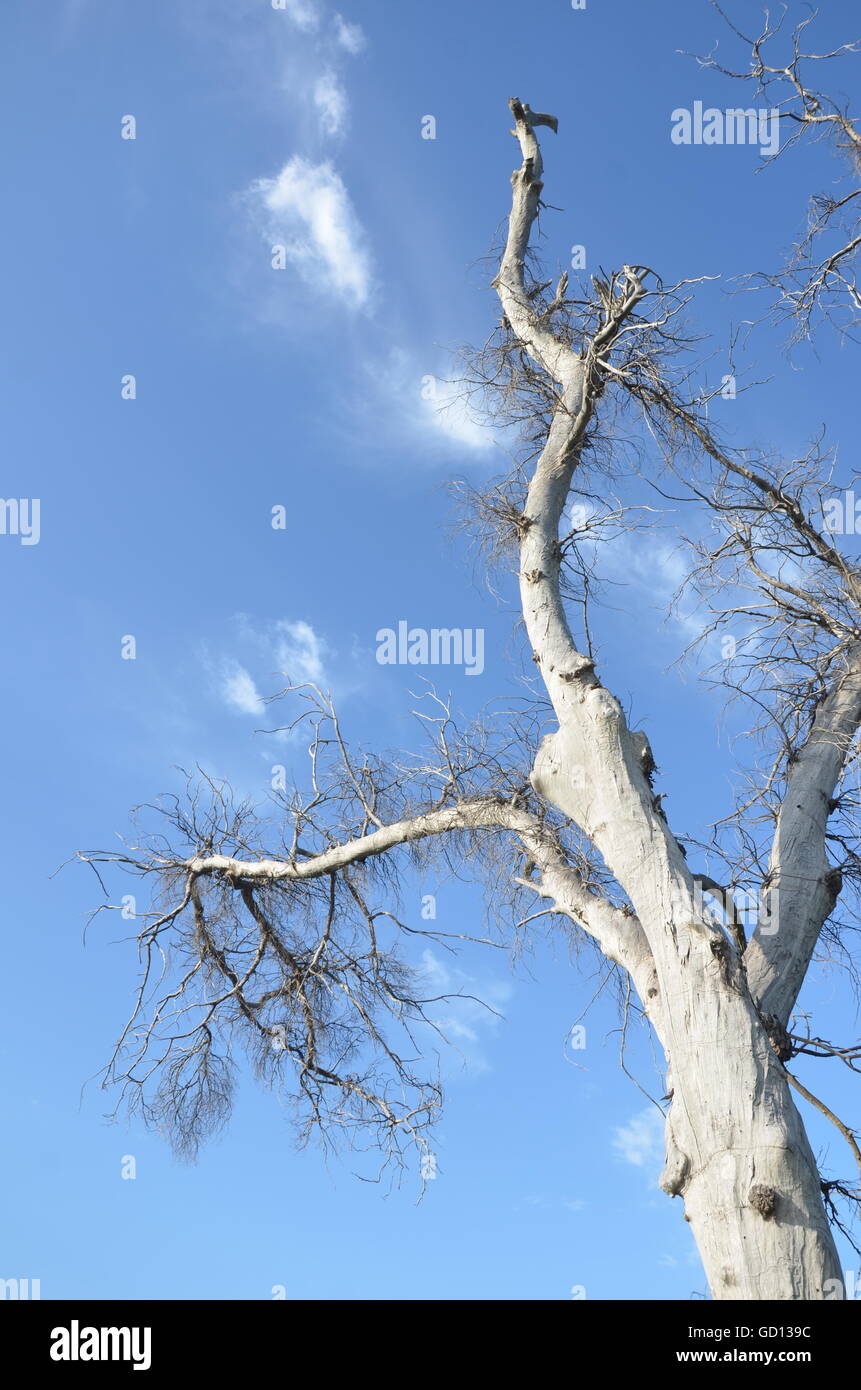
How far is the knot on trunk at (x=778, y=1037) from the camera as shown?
3.53 meters

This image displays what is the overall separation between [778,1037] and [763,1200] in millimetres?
606

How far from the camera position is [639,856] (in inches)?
152

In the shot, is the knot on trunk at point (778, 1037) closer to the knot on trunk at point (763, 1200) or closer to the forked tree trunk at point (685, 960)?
the forked tree trunk at point (685, 960)

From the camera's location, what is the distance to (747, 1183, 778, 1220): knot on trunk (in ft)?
10.0

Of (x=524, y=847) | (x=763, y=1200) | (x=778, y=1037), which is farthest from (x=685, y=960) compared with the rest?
(x=524, y=847)

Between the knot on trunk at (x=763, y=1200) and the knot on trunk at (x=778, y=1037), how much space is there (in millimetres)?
515

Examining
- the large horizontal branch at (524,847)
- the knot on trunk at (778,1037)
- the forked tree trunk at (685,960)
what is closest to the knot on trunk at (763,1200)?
the forked tree trunk at (685,960)

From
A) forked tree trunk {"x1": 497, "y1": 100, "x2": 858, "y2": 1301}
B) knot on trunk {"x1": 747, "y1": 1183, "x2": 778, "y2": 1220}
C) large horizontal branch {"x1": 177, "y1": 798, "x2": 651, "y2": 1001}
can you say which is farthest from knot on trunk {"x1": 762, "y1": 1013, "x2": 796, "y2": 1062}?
knot on trunk {"x1": 747, "y1": 1183, "x2": 778, "y2": 1220}

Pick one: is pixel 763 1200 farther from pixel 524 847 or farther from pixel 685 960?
pixel 524 847

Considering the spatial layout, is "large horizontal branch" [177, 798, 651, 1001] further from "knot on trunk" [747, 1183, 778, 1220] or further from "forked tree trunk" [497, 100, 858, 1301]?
"knot on trunk" [747, 1183, 778, 1220]

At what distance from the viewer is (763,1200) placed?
307 cm
